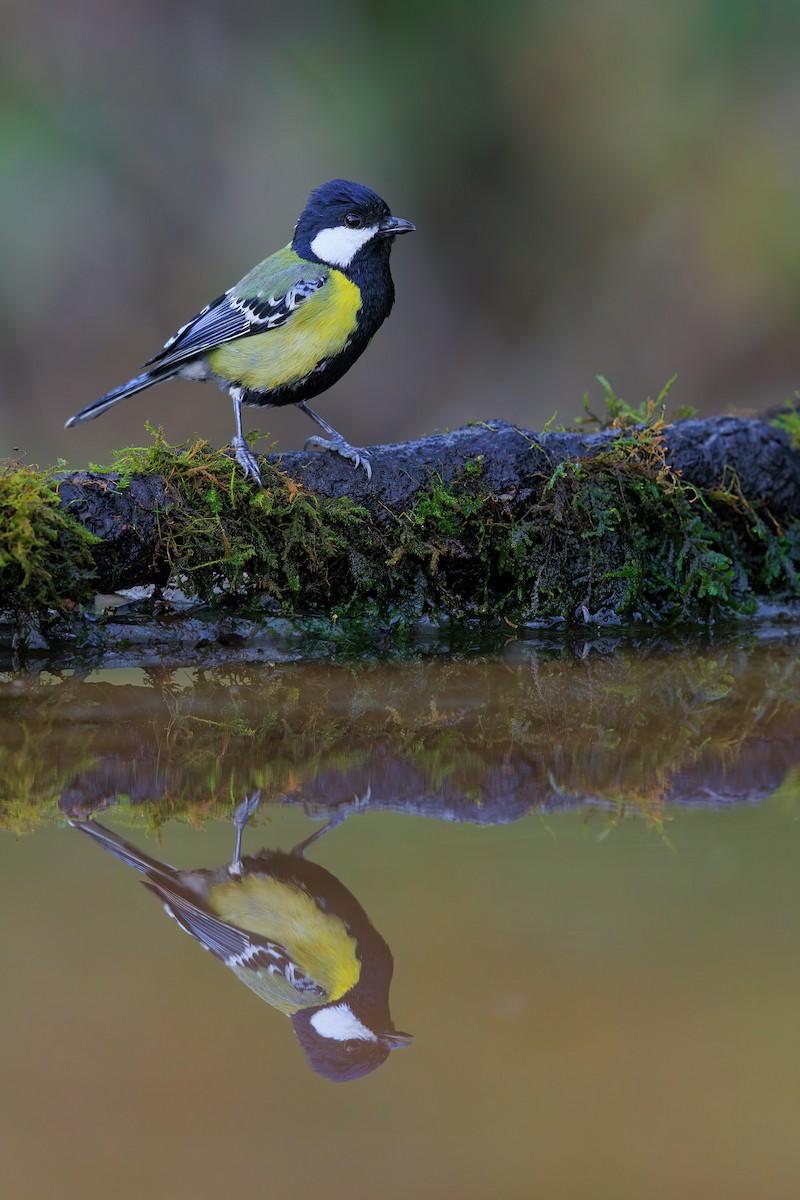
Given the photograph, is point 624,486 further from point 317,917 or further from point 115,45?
point 115,45

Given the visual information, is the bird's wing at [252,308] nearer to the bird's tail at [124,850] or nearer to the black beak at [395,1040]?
the bird's tail at [124,850]

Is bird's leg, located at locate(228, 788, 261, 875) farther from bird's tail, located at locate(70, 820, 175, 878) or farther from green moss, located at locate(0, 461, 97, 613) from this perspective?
green moss, located at locate(0, 461, 97, 613)

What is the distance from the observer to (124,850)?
198 centimetres

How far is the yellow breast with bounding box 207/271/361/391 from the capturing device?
3.67 m

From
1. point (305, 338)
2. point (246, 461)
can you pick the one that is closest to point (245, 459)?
point (246, 461)

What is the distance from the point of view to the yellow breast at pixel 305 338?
3672mm

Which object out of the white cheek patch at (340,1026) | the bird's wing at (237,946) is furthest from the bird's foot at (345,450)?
the white cheek patch at (340,1026)

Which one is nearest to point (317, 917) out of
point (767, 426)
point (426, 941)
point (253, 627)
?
point (426, 941)

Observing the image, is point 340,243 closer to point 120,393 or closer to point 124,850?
point 120,393

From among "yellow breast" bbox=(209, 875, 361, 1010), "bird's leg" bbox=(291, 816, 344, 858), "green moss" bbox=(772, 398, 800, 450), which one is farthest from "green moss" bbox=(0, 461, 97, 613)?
"green moss" bbox=(772, 398, 800, 450)

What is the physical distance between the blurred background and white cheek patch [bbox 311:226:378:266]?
4774 millimetres

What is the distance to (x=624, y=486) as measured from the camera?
12.3 ft

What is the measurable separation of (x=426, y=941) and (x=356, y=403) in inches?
318

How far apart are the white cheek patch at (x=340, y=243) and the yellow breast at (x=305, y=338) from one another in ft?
0.28
